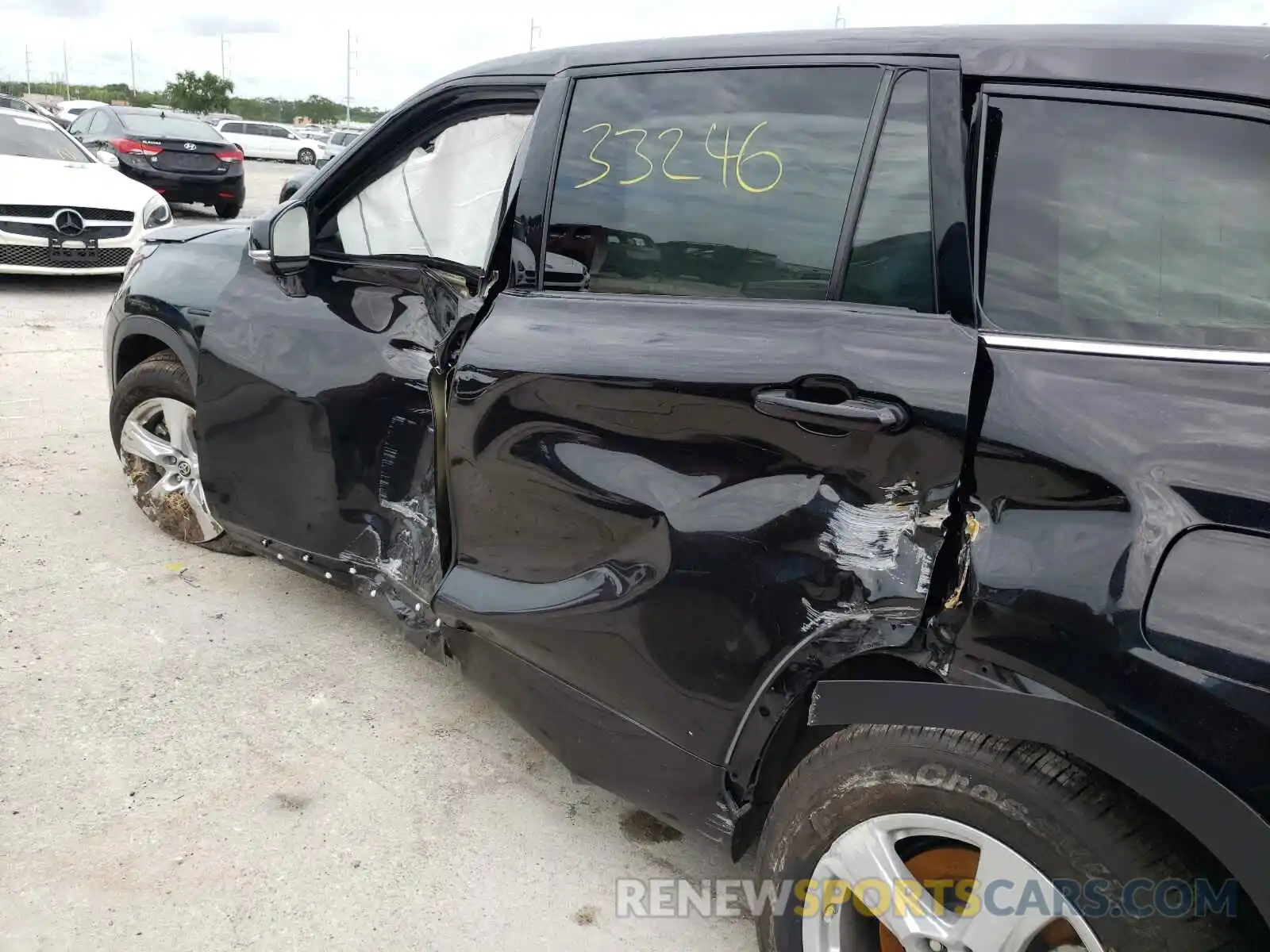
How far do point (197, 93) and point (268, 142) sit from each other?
1135 inches

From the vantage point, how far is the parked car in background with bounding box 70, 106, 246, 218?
523 inches

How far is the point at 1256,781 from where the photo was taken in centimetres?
134

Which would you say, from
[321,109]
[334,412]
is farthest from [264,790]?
[321,109]

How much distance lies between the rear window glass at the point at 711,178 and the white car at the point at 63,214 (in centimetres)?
718

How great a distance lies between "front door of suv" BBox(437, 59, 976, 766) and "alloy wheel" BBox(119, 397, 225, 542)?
1756 mm

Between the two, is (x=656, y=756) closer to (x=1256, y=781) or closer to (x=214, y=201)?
(x=1256, y=781)

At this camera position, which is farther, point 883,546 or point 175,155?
point 175,155

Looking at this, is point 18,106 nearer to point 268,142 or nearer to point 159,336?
point 159,336

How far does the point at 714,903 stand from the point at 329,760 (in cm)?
116

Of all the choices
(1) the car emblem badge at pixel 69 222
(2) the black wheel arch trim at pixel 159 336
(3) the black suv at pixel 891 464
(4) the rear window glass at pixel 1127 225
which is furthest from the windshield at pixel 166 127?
(4) the rear window glass at pixel 1127 225

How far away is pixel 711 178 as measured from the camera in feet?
7.04

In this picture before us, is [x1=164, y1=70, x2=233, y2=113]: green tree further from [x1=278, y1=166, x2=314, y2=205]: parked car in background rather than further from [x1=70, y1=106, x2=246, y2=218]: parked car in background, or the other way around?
[x1=278, y1=166, x2=314, y2=205]: parked car in background

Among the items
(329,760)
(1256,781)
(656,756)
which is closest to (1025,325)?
(1256,781)

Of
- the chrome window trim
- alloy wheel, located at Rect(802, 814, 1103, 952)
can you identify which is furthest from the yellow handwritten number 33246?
alloy wheel, located at Rect(802, 814, 1103, 952)
